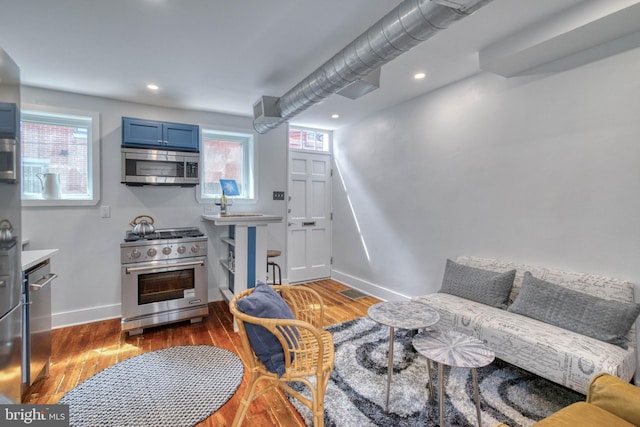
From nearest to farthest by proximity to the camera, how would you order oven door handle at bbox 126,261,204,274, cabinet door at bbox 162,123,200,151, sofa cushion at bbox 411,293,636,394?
sofa cushion at bbox 411,293,636,394 → oven door handle at bbox 126,261,204,274 → cabinet door at bbox 162,123,200,151

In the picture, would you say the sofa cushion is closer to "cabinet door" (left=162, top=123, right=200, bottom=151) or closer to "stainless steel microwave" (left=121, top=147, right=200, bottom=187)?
"stainless steel microwave" (left=121, top=147, right=200, bottom=187)

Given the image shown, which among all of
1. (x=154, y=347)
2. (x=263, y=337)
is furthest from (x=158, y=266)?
(x=263, y=337)

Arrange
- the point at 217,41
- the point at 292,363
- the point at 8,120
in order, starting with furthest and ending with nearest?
the point at 217,41, the point at 292,363, the point at 8,120

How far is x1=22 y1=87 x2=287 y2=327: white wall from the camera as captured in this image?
10.7 ft

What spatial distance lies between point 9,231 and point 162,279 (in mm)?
1775

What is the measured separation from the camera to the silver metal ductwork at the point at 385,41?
5.06 feet

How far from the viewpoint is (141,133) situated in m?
3.33

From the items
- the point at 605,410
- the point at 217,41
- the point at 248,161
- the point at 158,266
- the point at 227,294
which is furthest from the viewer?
the point at 248,161

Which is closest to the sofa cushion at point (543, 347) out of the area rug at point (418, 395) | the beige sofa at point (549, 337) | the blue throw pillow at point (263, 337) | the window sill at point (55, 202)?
the beige sofa at point (549, 337)

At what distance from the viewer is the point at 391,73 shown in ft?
9.47

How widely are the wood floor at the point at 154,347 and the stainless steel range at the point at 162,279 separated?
179mm

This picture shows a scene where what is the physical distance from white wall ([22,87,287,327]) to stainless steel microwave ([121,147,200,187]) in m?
0.28

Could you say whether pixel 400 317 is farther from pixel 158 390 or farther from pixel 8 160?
pixel 8 160

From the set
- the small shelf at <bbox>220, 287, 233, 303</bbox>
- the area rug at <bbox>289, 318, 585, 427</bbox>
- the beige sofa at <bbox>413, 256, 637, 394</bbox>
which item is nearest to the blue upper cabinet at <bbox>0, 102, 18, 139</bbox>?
the area rug at <bbox>289, 318, 585, 427</bbox>
